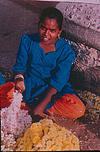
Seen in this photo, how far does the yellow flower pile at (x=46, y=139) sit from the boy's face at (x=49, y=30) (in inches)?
27.4

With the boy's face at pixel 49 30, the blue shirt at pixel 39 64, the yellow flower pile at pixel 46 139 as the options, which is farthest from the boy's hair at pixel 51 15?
the yellow flower pile at pixel 46 139

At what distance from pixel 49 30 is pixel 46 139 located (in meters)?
0.83

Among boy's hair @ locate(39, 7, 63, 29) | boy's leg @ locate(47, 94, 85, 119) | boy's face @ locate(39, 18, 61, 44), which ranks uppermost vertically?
boy's hair @ locate(39, 7, 63, 29)

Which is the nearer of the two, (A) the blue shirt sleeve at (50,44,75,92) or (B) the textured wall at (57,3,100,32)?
(A) the blue shirt sleeve at (50,44,75,92)

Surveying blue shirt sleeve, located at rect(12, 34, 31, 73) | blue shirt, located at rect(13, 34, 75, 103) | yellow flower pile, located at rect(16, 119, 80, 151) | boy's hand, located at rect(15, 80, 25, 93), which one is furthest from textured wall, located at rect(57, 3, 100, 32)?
yellow flower pile, located at rect(16, 119, 80, 151)

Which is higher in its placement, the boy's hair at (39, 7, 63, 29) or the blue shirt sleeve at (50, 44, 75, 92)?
the boy's hair at (39, 7, 63, 29)

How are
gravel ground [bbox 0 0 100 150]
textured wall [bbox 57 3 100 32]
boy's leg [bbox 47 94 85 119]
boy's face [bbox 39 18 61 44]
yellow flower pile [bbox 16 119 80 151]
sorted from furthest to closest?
gravel ground [bbox 0 0 100 150]
textured wall [bbox 57 3 100 32]
boy's leg [bbox 47 94 85 119]
boy's face [bbox 39 18 61 44]
yellow flower pile [bbox 16 119 80 151]

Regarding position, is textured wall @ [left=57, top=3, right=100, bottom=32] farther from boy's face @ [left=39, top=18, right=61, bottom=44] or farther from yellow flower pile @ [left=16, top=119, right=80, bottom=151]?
yellow flower pile @ [left=16, top=119, right=80, bottom=151]

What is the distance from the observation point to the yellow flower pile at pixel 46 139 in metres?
2.48

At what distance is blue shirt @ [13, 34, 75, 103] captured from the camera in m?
3.13

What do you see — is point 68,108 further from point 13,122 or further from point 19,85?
point 13,122

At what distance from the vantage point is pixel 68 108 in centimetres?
312

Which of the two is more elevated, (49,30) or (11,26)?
(49,30)

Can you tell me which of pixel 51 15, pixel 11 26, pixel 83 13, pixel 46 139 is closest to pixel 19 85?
pixel 51 15
